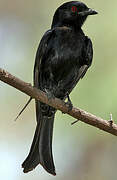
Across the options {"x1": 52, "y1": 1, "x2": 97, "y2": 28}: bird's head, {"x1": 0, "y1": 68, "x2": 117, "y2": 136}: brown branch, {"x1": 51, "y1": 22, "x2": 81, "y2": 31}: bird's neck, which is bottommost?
{"x1": 0, "y1": 68, "x2": 117, "y2": 136}: brown branch

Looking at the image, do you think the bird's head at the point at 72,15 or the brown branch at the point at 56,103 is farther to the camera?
the bird's head at the point at 72,15

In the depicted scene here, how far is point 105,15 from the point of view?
25.4 feet

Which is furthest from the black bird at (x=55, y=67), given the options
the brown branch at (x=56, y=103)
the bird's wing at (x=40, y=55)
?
the brown branch at (x=56, y=103)

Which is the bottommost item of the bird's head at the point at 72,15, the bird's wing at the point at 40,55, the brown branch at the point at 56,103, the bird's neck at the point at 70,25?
the brown branch at the point at 56,103

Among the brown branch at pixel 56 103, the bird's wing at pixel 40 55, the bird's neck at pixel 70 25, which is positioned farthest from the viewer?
the bird's neck at pixel 70 25

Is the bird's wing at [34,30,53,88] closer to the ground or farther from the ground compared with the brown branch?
farther from the ground

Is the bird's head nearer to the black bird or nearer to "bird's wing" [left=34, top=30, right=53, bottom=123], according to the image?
the black bird

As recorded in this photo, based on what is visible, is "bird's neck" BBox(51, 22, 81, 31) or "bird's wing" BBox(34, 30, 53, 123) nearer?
"bird's wing" BBox(34, 30, 53, 123)

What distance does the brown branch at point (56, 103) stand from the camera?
4.88 m

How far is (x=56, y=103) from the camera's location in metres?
5.33

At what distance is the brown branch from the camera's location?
192 inches

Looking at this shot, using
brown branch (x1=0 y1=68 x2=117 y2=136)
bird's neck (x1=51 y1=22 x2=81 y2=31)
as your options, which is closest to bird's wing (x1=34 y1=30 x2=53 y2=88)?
bird's neck (x1=51 y1=22 x2=81 y2=31)

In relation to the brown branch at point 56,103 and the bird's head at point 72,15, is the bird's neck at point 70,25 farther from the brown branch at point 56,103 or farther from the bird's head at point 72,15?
the brown branch at point 56,103

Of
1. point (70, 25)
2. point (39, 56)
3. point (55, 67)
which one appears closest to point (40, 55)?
point (39, 56)
